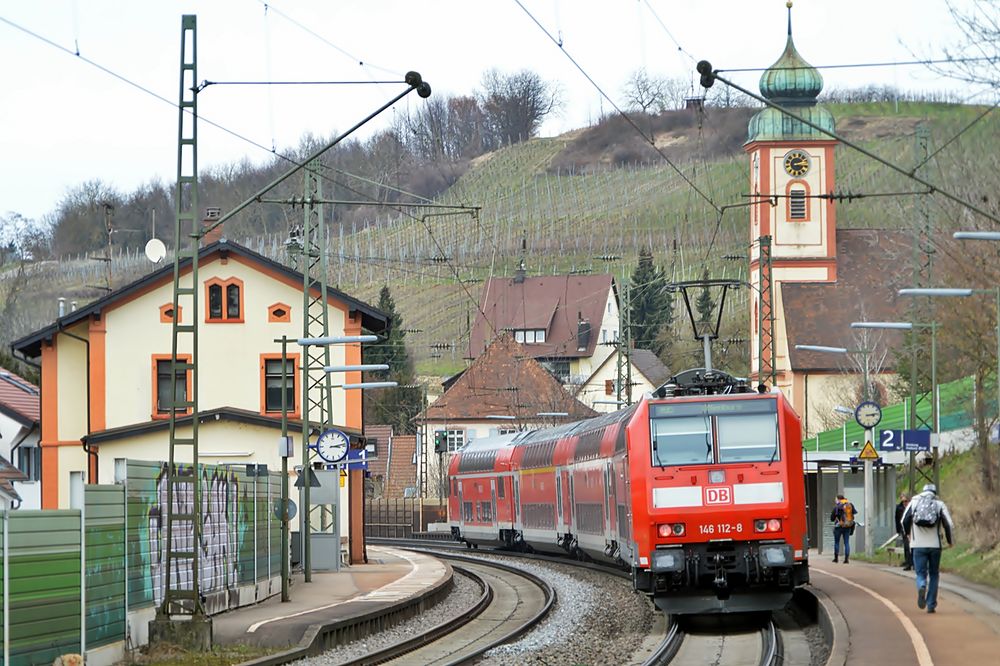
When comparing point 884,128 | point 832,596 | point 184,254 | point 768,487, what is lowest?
point 832,596

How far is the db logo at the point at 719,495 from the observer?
71.2ft

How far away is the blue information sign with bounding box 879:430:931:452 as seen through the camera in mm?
32062

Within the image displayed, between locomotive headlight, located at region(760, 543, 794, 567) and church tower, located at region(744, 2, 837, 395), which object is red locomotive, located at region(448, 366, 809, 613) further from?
church tower, located at region(744, 2, 837, 395)

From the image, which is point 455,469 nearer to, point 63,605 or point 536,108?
point 63,605

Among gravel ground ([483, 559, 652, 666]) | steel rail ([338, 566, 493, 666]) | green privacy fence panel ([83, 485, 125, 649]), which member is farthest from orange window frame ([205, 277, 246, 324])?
green privacy fence panel ([83, 485, 125, 649])

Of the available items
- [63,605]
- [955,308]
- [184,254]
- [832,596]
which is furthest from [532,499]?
[63,605]

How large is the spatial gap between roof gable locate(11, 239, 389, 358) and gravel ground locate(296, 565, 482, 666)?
13843mm

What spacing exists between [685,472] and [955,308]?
2079 centimetres

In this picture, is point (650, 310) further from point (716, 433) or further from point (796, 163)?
point (716, 433)

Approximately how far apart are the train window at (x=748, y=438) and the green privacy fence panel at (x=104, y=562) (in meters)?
7.86

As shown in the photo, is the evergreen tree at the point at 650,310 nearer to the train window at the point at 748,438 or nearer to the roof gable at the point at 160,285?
the roof gable at the point at 160,285

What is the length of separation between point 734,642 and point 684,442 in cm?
279

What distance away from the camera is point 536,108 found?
15488 centimetres

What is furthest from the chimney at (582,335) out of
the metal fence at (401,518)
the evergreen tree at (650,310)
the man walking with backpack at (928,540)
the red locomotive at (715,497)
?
the man walking with backpack at (928,540)
